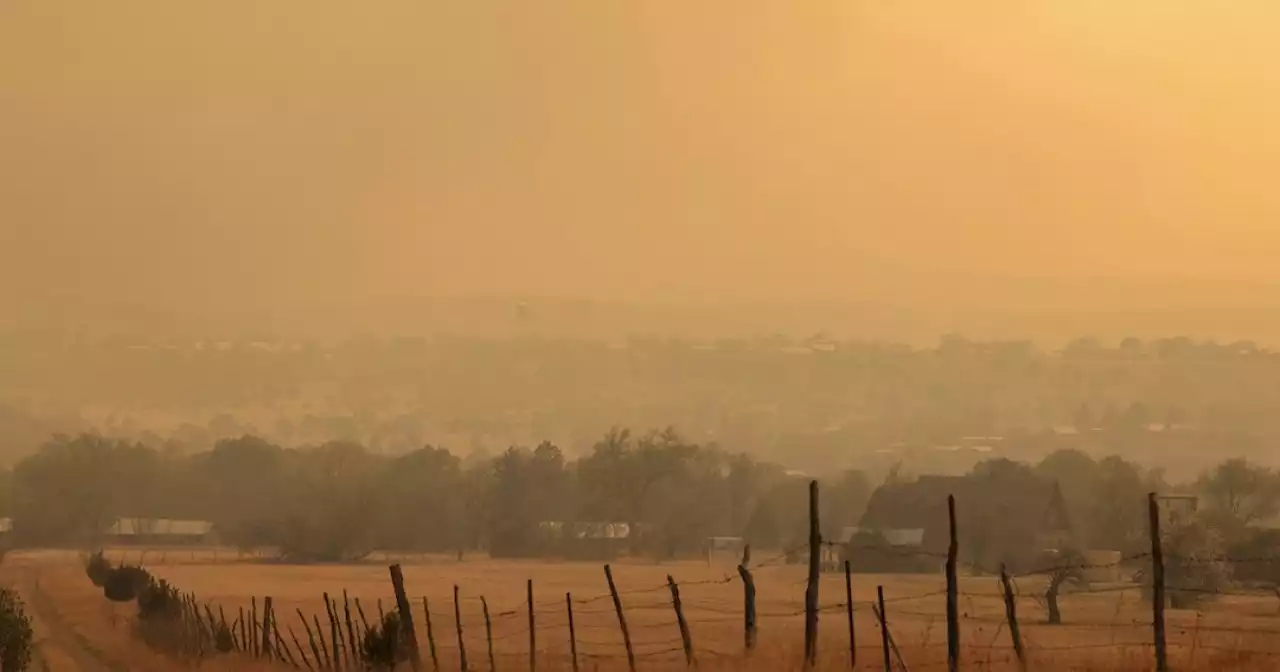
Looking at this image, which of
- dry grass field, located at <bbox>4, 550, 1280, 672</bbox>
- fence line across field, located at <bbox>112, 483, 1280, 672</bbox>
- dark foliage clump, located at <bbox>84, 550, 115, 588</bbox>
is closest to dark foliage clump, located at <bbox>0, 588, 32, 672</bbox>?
dry grass field, located at <bbox>4, 550, 1280, 672</bbox>

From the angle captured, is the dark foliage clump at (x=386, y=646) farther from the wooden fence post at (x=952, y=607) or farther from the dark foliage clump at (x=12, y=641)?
the wooden fence post at (x=952, y=607)

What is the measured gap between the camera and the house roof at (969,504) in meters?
57.8

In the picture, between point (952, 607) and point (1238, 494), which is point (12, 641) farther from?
point (1238, 494)

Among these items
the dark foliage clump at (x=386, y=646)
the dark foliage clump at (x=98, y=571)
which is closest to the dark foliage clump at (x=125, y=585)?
the dark foliage clump at (x=98, y=571)

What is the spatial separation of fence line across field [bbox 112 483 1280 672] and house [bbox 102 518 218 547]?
2336 inches

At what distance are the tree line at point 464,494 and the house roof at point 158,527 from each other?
917 mm

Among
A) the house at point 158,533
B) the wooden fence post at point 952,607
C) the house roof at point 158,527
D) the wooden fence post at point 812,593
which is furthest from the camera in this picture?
the house roof at point 158,527

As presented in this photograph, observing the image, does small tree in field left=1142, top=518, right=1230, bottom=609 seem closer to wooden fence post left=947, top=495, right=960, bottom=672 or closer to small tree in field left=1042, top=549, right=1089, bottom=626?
small tree in field left=1042, top=549, right=1089, bottom=626

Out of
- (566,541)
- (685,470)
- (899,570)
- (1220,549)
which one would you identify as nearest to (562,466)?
(685,470)

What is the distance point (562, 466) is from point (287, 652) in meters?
78.9

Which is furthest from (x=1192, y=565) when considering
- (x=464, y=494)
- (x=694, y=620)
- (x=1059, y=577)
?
(x=464, y=494)

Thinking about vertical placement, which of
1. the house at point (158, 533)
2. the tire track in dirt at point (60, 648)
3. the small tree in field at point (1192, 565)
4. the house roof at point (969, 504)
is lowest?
the tire track in dirt at point (60, 648)

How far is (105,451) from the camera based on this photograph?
134 meters

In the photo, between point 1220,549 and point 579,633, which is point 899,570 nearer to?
point 1220,549
